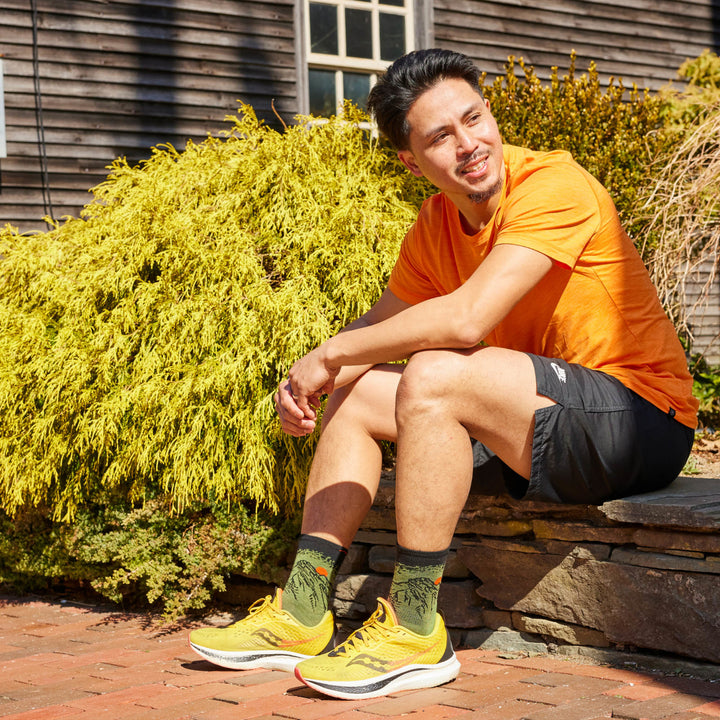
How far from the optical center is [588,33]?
8.32 m

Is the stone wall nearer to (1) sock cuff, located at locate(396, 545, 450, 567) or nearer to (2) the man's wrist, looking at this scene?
(1) sock cuff, located at locate(396, 545, 450, 567)

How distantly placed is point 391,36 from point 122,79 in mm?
2356

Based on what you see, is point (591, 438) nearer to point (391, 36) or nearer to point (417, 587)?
point (417, 587)

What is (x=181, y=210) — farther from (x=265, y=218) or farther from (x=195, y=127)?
(x=195, y=127)

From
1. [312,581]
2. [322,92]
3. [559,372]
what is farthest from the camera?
[322,92]

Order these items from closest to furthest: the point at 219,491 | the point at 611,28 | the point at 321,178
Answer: the point at 219,491 < the point at 321,178 < the point at 611,28

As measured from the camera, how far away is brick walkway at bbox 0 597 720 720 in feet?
6.54

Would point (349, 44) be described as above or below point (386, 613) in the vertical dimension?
above

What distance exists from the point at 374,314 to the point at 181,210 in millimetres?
1114

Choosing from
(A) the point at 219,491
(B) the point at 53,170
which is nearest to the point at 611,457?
(A) the point at 219,491

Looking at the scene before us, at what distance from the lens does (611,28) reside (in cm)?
845

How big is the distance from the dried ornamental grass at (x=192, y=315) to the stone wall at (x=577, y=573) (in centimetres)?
41

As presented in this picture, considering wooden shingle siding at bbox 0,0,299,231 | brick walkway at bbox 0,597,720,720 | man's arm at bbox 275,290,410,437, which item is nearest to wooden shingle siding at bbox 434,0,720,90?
wooden shingle siding at bbox 0,0,299,231

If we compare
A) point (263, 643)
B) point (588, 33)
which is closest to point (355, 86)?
point (588, 33)
